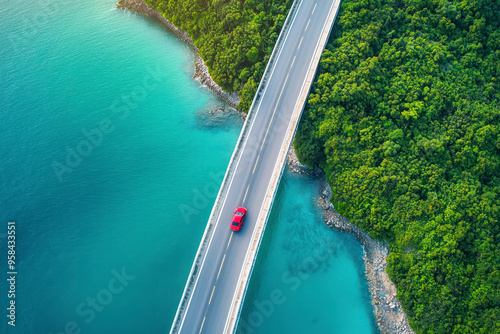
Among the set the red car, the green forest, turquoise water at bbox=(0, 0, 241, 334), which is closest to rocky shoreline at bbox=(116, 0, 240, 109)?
turquoise water at bbox=(0, 0, 241, 334)

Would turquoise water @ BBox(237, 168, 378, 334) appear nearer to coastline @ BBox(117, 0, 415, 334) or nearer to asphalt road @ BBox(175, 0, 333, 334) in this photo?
coastline @ BBox(117, 0, 415, 334)

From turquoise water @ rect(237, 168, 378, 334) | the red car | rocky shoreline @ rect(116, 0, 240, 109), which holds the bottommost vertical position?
turquoise water @ rect(237, 168, 378, 334)

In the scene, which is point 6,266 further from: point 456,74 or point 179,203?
point 456,74

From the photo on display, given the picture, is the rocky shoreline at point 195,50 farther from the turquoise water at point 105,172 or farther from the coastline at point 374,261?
the turquoise water at point 105,172

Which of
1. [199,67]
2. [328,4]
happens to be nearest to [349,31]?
[328,4]

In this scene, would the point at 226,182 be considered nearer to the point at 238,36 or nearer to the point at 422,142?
the point at 238,36
